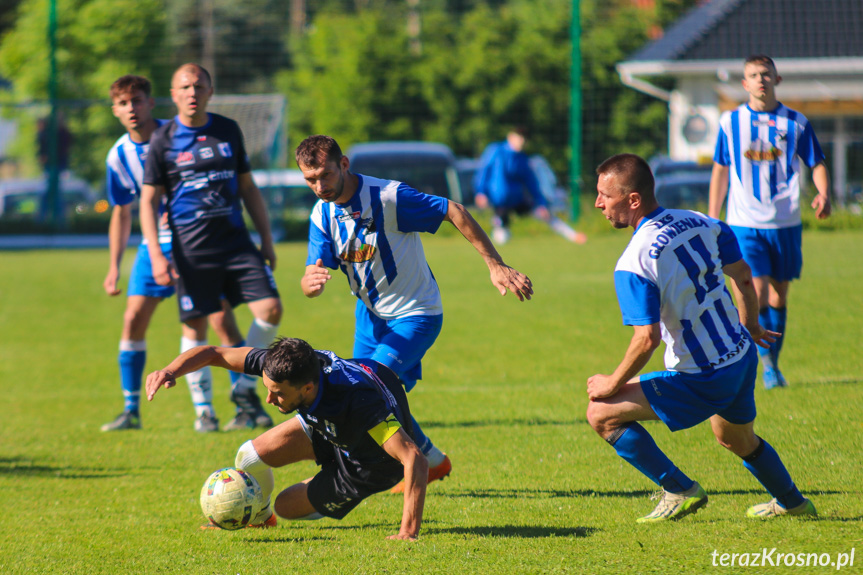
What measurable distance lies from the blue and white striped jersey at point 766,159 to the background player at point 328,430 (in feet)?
12.1

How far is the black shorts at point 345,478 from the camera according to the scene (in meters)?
4.30

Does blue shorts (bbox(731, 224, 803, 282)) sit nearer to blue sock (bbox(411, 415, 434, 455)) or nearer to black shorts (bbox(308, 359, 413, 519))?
blue sock (bbox(411, 415, 434, 455))

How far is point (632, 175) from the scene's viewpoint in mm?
3971

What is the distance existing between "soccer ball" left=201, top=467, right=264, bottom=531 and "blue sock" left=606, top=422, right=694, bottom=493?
5.45ft

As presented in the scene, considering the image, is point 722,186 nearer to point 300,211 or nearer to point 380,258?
point 380,258

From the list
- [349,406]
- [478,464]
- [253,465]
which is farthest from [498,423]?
[349,406]

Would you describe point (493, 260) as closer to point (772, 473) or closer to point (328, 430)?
point (328, 430)

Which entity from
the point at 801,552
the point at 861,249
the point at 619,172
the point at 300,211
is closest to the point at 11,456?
the point at 619,172

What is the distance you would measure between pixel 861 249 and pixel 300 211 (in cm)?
1155

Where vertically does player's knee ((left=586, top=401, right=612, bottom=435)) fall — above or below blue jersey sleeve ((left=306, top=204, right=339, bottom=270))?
below

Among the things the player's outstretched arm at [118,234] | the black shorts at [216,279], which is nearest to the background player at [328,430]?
the black shorts at [216,279]

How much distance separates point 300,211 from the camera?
68.6 ft

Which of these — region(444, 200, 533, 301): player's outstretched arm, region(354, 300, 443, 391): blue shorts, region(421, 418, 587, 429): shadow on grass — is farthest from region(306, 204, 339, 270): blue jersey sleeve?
region(421, 418, 587, 429): shadow on grass

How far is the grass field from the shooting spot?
395 centimetres
